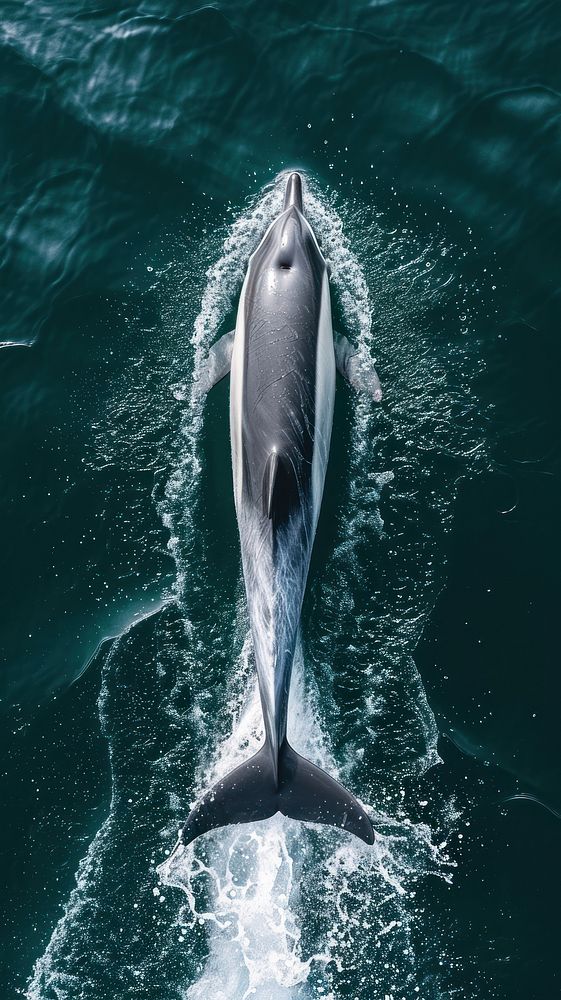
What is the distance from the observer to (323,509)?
12.7m

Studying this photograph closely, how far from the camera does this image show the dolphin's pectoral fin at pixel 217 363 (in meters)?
13.8

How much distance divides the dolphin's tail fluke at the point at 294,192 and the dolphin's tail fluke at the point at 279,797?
9612 mm

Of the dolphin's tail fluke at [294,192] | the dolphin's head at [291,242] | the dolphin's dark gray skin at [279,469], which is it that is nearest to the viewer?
the dolphin's dark gray skin at [279,469]

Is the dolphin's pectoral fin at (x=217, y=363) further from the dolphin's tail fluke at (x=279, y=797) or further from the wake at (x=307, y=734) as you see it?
the dolphin's tail fluke at (x=279, y=797)

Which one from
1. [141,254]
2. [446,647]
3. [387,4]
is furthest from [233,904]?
[387,4]

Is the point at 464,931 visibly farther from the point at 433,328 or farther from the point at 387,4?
the point at 387,4

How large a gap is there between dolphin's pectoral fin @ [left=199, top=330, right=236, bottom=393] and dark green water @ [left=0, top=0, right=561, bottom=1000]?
0.98 feet

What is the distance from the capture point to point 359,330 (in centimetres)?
1418

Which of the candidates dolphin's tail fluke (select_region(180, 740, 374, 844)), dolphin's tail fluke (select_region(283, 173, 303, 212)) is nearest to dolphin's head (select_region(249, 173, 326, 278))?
dolphin's tail fluke (select_region(283, 173, 303, 212))

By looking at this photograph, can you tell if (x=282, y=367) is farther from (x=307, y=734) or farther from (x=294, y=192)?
(x=307, y=734)

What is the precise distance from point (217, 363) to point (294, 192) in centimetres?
364

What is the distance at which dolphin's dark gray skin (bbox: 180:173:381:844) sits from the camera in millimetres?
9930

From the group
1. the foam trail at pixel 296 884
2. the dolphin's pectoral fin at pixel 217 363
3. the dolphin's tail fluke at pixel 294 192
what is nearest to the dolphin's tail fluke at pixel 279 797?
the foam trail at pixel 296 884

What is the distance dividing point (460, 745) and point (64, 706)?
553 centimetres
